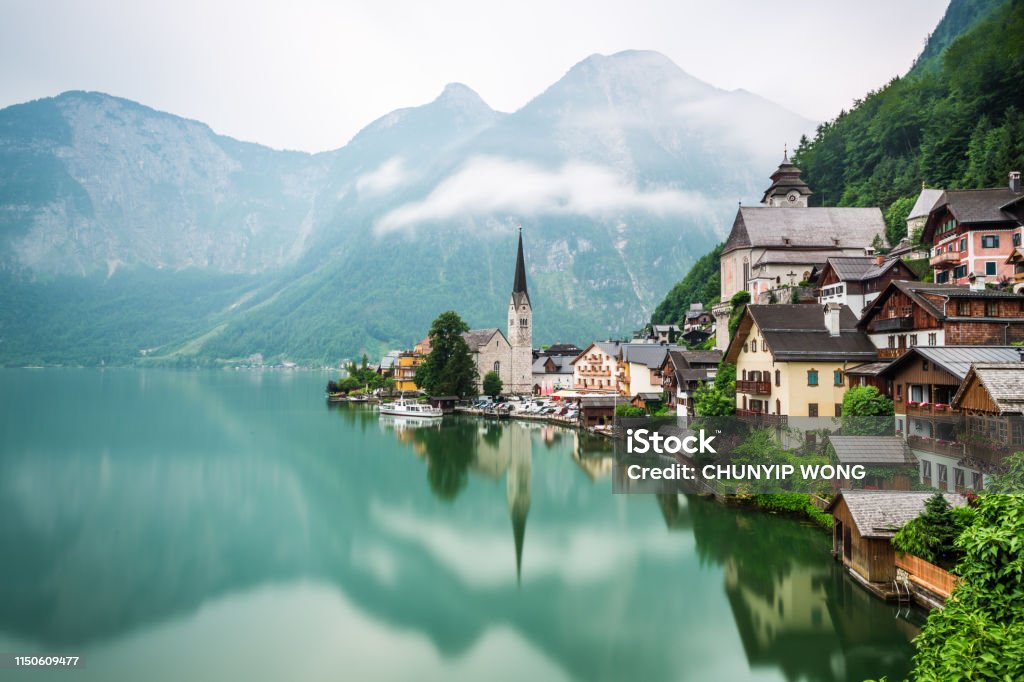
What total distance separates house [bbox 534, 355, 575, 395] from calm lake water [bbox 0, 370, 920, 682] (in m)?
44.3

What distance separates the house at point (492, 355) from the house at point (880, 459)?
64193 millimetres

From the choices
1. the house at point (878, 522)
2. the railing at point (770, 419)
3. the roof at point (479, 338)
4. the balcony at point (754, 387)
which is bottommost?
the house at point (878, 522)

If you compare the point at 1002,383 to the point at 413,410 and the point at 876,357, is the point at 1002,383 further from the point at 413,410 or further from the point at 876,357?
the point at 413,410

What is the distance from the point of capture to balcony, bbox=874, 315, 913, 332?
27.0 meters

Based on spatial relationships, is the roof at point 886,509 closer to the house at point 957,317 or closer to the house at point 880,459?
the house at point 880,459

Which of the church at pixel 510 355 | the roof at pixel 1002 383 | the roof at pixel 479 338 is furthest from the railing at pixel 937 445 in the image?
the roof at pixel 479 338

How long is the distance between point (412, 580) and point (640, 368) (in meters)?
41.2

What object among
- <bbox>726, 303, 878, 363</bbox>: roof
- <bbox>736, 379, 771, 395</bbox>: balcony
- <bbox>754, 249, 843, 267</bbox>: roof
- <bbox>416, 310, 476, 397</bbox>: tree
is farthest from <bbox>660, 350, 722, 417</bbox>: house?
<bbox>416, 310, 476, 397</bbox>: tree

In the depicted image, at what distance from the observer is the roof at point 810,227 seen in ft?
173

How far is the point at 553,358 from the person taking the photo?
298ft

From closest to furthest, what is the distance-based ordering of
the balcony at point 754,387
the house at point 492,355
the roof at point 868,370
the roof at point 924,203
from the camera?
the roof at point 868,370 → the balcony at point 754,387 → the roof at point 924,203 → the house at point 492,355

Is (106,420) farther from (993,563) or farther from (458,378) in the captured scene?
(993,563)

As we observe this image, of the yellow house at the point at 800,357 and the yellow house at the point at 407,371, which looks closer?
the yellow house at the point at 800,357

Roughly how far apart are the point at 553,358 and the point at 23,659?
7667cm
